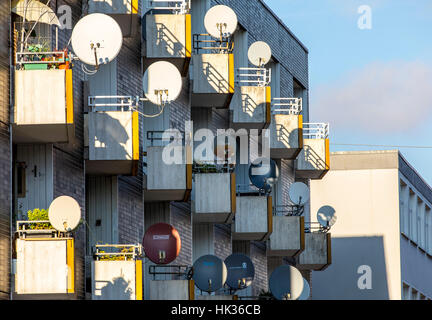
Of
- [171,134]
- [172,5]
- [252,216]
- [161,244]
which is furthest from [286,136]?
[161,244]

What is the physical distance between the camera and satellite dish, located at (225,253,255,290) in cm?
3947

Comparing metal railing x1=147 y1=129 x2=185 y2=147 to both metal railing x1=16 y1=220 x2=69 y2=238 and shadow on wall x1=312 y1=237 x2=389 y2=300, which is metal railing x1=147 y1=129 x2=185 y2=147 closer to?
metal railing x1=16 y1=220 x2=69 y2=238

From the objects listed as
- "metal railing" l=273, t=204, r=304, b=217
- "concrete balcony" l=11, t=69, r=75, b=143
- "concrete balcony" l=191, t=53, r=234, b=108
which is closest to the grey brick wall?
"concrete balcony" l=11, t=69, r=75, b=143

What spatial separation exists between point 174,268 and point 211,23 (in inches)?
281

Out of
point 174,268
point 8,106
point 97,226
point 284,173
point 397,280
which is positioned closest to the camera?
point 8,106

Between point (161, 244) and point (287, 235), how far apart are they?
12758mm

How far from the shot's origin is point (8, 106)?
93.5 feet

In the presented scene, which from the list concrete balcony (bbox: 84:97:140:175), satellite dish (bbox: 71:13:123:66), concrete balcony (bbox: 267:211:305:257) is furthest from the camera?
concrete balcony (bbox: 267:211:305:257)

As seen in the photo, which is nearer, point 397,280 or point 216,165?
point 216,165

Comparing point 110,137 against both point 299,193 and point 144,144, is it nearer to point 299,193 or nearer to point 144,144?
point 144,144

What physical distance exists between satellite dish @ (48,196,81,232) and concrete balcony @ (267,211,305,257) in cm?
1852
